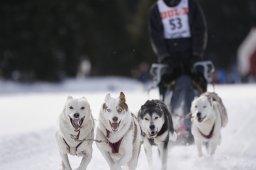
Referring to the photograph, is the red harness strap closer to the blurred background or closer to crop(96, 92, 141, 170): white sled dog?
crop(96, 92, 141, 170): white sled dog

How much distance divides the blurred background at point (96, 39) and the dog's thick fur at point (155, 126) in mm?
15238

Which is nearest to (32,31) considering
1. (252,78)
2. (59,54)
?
(59,54)

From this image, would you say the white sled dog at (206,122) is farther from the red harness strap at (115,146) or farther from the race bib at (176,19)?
the red harness strap at (115,146)

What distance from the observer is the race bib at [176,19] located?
25.2 feet

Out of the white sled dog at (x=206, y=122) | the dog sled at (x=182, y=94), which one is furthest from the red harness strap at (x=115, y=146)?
the dog sled at (x=182, y=94)

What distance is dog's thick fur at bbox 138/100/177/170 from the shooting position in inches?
242

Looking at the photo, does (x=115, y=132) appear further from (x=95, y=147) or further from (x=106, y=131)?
(x=95, y=147)

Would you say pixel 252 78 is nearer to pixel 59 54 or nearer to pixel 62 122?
pixel 59 54

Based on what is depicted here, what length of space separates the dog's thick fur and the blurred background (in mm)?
15238

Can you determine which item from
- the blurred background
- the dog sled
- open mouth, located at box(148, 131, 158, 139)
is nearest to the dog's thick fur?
open mouth, located at box(148, 131, 158, 139)

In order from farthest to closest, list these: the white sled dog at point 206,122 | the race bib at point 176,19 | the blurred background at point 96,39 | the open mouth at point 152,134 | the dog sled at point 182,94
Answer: the blurred background at point 96,39, the race bib at point 176,19, the dog sled at point 182,94, the white sled dog at point 206,122, the open mouth at point 152,134

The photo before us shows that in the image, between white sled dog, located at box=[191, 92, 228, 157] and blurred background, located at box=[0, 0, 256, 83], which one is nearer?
white sled dog, located at box=[191, 92, 228, 157]

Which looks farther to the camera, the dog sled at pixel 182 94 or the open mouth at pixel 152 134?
the dog sled at pixel 182 94

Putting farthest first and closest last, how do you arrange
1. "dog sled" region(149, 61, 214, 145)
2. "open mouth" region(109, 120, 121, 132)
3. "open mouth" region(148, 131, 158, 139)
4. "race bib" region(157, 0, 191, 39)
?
"race bib" region(157, 0, 191, 39), "dog sled" region(149, 61, 214, 145), "open mouth" region(148, 131, 158, 139), "open mouth" region(109, 120, 121, 132)
